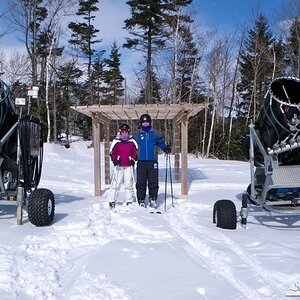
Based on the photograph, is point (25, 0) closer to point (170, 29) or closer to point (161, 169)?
point (170, 29)

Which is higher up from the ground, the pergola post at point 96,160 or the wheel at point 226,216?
the pergola post at point 96,160

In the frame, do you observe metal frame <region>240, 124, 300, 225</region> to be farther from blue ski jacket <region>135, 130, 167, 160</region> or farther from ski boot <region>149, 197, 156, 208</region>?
blue ski jacket <region>135, 130, 167, 160</region>

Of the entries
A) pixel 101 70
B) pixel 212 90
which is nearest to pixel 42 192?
pixel 212 90

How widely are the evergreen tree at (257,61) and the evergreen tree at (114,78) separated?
1320cm

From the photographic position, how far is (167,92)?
2759cm

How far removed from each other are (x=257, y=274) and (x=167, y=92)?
24.7 m

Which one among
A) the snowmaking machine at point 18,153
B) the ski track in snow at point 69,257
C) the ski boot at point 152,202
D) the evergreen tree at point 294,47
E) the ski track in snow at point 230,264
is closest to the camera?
the ski track in snow at point 69,257

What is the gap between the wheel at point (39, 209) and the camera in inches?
212

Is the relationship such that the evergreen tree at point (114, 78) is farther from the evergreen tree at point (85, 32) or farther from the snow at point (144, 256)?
the snow at point (144, 256)

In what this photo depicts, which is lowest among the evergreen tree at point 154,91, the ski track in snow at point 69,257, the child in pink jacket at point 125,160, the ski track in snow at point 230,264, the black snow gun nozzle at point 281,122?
the ski track in snow at point 230,264

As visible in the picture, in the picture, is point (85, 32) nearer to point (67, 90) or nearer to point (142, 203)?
point (67, 90)

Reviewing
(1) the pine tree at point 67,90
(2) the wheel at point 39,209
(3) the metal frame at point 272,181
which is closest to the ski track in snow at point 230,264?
(3) the metal frame at point 272,181

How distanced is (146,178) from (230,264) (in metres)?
3.94

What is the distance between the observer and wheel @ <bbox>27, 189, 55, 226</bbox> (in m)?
5.40
